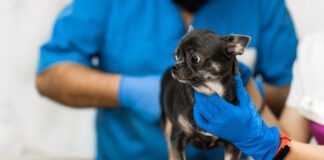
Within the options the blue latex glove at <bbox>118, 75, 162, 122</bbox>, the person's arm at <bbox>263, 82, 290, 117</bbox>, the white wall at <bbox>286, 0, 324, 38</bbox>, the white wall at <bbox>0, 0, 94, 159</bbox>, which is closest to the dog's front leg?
the blue latex glove at <bbox>118, 75, 162, 122</bbox>

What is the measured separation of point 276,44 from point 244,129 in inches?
20.3

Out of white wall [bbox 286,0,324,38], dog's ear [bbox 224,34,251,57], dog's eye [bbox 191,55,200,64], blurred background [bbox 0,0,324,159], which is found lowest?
blurred background [bbox 0,0,324,159]

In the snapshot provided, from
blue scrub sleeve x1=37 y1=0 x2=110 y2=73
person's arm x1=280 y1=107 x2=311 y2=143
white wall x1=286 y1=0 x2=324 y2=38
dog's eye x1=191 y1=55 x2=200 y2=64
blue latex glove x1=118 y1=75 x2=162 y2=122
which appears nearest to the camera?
dog's eye x1=191 y1=55 x2=200 y2=64

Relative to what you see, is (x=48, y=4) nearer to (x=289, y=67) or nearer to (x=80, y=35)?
(x=80, y=35)

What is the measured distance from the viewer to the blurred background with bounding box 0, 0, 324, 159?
1646mm

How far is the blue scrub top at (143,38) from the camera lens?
3.81 feet

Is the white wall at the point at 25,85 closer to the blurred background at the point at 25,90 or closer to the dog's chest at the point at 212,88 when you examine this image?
the blurred background at the point at 25,90

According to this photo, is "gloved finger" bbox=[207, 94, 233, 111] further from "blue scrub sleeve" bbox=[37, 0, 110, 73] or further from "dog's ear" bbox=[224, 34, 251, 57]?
"blue scrub sleeve" bbox=[37, 0, 110, 73]

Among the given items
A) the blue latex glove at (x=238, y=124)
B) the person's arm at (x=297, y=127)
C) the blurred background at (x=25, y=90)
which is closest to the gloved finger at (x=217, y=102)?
the blue latex glove at (x=238, y=124)

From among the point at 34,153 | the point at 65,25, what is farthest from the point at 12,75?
the point at 65,25

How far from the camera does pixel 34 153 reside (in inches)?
67.3

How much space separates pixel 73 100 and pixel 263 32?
49 cm

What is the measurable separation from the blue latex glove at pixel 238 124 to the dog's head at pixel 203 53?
0.22ft

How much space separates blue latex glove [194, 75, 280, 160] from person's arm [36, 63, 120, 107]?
41 centimetres
